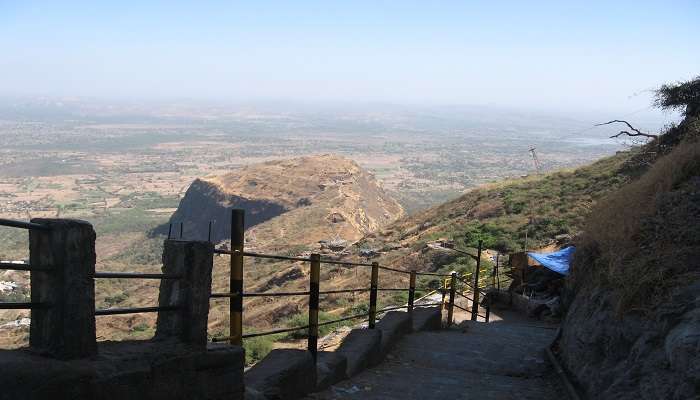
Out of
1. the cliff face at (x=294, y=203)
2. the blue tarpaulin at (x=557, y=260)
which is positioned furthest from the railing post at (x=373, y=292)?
the cliff face at (x=294, y=203)

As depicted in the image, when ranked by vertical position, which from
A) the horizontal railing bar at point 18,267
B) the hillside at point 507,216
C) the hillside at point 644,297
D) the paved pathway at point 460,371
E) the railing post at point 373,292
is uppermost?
the horizontal railing bar at point 18,267

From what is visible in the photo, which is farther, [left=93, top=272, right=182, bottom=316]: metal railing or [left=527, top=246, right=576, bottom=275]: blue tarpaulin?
[left=527, top=246, right=576, bottom=275]: blue tarpaulin

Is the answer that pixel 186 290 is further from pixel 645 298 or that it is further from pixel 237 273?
pixel 645 298

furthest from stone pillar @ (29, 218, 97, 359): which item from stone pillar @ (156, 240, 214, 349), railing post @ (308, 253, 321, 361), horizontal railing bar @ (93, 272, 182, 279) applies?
railing post @ (308, 253, 321, 361)

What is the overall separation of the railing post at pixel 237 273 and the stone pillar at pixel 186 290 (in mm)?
564

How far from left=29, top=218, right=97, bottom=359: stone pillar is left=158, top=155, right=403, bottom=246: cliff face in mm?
44689

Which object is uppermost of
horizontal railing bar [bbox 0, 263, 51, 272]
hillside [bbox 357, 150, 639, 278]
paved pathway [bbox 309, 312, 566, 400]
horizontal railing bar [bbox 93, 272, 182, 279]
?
horizontal railing bar [bbox 0, 263, 51, 272]

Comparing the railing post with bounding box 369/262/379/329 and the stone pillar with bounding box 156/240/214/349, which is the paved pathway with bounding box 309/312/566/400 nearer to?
the railing post with bounding box 369/262/379/329

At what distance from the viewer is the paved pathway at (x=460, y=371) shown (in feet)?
21.2

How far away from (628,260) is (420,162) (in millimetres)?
186651

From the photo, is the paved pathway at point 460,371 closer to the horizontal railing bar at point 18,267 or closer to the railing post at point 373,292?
the railing post at point 373,292

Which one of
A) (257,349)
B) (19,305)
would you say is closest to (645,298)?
(19,305)

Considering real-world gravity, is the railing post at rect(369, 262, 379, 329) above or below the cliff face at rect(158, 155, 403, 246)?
above

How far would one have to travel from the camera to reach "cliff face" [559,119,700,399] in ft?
14.8
